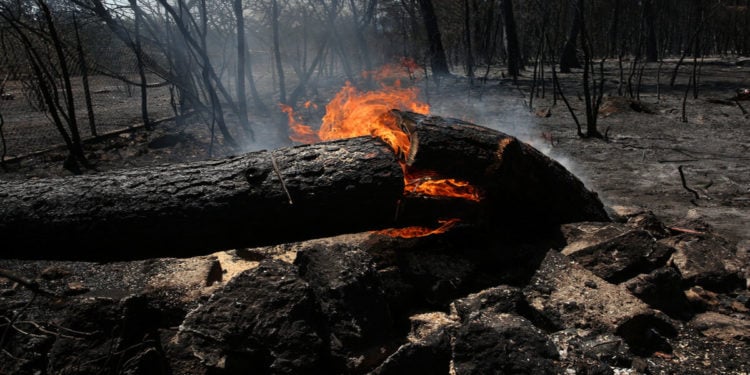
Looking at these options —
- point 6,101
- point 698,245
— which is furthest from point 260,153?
point 6,101

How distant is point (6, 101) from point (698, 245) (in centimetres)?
1636

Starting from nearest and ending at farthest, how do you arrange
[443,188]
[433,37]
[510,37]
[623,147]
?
[443,188]
[623,147]
[433,37]
[510,37]

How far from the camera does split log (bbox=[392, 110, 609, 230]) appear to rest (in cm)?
324

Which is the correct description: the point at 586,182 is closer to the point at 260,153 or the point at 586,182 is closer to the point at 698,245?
the point at 698,245

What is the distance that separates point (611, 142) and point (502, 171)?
466cm

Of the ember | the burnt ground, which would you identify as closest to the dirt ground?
the burnt ground

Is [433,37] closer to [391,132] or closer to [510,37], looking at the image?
[510,37]

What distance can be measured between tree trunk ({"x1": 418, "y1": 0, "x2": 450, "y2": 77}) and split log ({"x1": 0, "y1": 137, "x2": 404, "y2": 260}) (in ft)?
35.8

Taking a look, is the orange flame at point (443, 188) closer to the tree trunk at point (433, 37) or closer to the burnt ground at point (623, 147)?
the burnt ground at point (623, 147)

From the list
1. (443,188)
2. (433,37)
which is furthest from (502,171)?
(433,37)

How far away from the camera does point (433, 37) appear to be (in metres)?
13.6

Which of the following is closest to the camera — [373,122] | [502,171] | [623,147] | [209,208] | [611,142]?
[209,208]

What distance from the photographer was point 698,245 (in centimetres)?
330

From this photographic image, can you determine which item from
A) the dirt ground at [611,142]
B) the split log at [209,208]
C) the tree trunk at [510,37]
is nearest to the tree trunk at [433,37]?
the dirt ground at [611,142]
